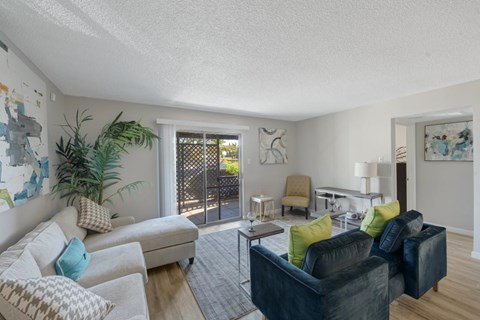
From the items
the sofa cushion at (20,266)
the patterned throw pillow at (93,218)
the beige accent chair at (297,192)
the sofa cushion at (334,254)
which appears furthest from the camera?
the beige accent chair at (297,192)

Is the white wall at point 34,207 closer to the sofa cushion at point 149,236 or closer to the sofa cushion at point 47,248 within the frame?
the sofa cushion at point 47,248

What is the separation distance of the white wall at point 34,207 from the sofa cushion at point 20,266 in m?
0.38

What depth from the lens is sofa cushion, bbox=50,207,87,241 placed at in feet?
6.50

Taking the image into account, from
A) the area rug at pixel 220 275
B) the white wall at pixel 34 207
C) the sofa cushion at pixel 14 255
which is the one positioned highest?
the white wall at pixel 34 207

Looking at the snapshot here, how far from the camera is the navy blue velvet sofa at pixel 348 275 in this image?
1.21m

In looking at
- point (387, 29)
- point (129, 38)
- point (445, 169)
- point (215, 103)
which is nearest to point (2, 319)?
point (129, 38)

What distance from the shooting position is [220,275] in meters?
2.36

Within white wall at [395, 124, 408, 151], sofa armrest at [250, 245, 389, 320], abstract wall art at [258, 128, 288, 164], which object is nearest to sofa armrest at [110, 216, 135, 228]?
sofa armrest at [250, 245, 389, 320]

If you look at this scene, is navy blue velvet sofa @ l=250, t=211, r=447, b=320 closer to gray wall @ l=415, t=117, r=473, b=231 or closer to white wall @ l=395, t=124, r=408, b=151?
gray wall @ l=415, t=117, r=473, b=231

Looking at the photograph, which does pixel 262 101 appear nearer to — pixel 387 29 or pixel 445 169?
pixel 387 29

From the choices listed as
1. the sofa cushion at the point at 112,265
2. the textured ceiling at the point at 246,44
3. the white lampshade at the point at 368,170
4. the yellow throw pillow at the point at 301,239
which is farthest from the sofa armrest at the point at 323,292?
the white lampshade at the point at 368,170

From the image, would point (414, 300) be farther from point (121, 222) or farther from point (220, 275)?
point (121, 222)

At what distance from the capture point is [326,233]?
1579 mm

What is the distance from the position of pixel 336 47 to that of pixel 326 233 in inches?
62.6
